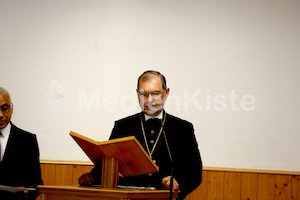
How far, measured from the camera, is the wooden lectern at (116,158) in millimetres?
2385

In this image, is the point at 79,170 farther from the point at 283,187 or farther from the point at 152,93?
the point at 283,187

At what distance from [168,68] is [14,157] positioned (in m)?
1.63

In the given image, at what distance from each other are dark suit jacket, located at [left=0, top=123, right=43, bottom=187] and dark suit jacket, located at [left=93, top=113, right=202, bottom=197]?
28.7 inches

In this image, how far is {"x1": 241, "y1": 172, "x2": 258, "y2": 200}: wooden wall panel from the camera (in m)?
3.76

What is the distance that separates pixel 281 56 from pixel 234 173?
118 cm

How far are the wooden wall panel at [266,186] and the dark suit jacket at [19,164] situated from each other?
6.38 feet

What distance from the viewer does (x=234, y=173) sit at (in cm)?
379

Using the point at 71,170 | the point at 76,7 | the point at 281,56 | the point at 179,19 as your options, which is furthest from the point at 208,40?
the point at 71,170

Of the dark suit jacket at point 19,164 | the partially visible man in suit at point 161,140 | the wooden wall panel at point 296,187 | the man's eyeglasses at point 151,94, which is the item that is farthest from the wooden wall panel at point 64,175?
the wooden wall panel at point 296,187

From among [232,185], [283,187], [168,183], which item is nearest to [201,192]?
[232,185]

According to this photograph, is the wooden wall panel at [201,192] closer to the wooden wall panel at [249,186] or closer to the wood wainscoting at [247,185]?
the wood wainscoting at [247,185]

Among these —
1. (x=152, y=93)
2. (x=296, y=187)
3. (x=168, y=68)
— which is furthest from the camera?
(x=168, y=68)

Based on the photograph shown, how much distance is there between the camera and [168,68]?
3994mm

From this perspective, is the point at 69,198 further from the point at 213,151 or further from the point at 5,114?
the point at 213,151
